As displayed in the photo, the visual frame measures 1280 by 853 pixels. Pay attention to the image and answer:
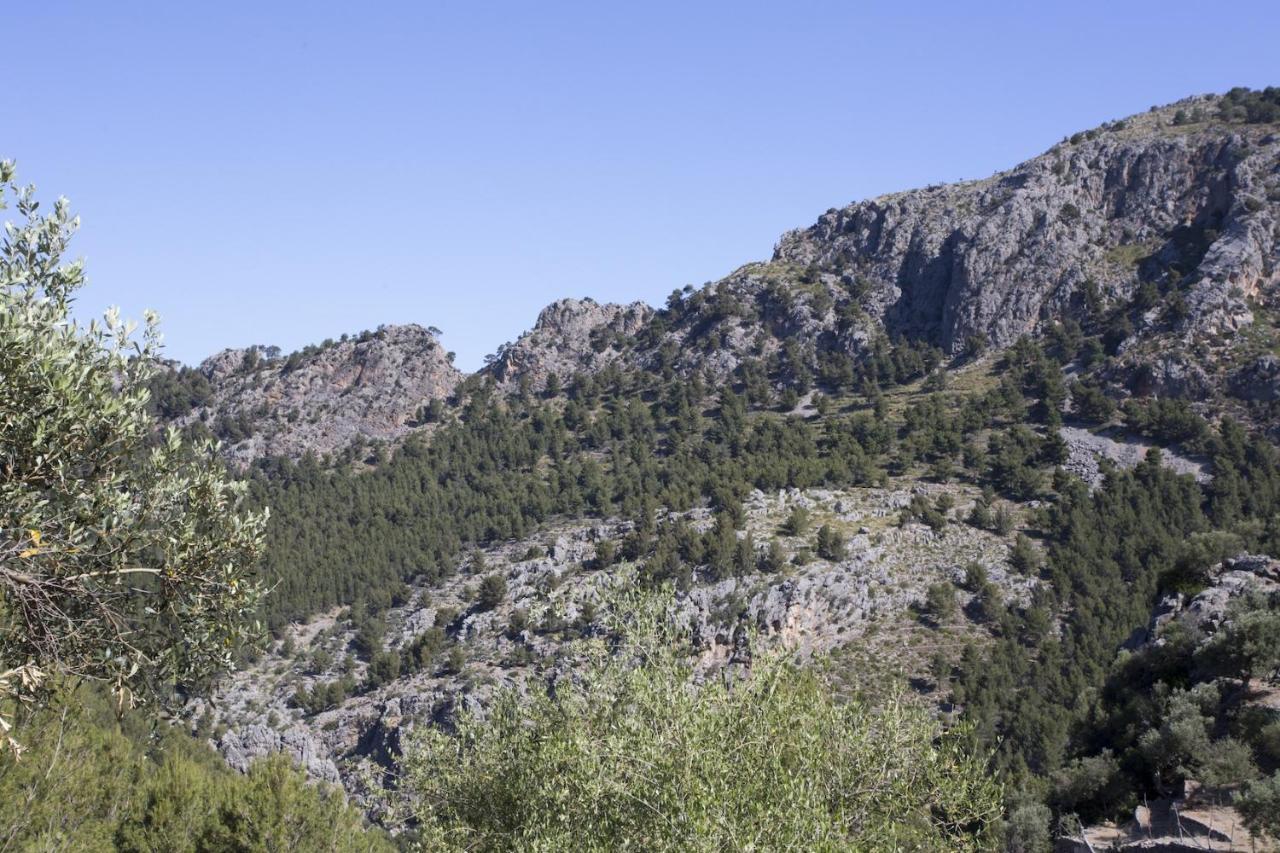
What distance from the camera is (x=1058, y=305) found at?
Answer: 11406 centimetres

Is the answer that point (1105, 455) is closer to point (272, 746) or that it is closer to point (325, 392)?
point (272, 746)

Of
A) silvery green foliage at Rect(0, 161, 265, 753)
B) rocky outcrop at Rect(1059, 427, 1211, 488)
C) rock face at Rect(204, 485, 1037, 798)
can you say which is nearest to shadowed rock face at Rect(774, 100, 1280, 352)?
rocky outcrop at Rect(1059, 427, 1211, 488)

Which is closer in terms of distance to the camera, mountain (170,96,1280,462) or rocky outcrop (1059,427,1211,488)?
rocky outcrop (1059,427,1211,488)

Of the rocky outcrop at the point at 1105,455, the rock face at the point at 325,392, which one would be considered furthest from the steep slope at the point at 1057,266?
the rock face at the point at 325,392

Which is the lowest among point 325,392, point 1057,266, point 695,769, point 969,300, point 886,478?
point 886,478

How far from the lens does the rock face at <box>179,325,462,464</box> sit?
131m

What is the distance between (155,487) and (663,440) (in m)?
100

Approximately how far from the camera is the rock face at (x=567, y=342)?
14225cm

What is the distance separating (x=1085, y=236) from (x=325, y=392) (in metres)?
113

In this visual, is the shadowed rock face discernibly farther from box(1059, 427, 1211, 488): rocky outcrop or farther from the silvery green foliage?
the silvery green foliage

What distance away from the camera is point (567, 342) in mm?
150000

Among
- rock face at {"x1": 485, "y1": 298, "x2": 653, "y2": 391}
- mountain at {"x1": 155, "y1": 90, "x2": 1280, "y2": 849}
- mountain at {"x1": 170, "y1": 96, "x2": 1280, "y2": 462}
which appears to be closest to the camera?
mountain at {"x1": 155, "y1": 90, "x2": 1280, "y2": 849}

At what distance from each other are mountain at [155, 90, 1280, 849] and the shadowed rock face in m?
0.48

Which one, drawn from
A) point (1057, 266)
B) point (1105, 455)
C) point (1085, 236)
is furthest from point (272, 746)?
point (1085, 236)
